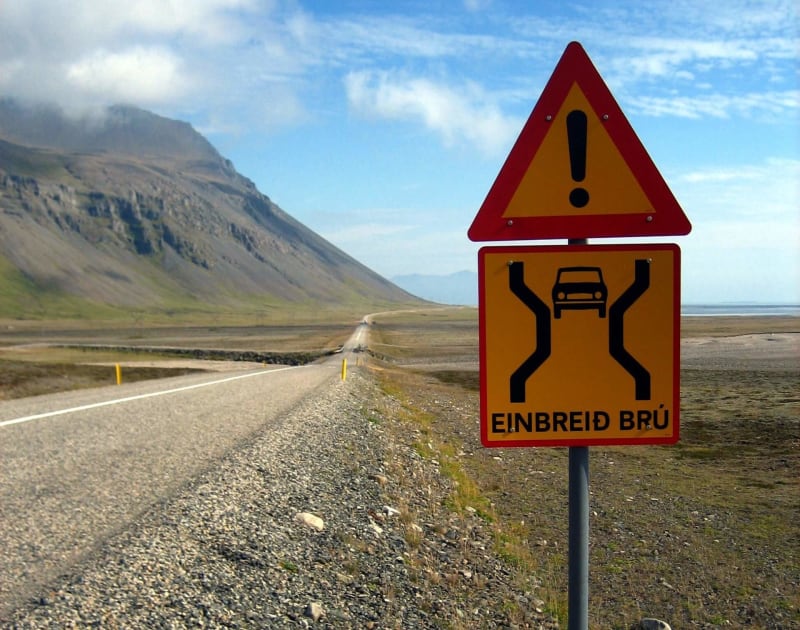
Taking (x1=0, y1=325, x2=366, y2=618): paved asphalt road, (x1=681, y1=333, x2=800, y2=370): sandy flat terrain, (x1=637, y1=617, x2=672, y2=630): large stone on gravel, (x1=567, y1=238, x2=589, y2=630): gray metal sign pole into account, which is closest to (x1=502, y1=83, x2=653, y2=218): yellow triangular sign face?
(x1=567, y1=238, x2=589, y2=630): gray metal sign pole

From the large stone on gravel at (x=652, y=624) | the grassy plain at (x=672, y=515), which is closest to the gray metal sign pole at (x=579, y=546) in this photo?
the grassy plain at (x=672, y=515)

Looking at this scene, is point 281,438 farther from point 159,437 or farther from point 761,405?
point 761,405

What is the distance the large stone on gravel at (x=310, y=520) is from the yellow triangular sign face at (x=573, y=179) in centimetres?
555

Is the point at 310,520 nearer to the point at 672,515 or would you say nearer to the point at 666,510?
the point at 672,515

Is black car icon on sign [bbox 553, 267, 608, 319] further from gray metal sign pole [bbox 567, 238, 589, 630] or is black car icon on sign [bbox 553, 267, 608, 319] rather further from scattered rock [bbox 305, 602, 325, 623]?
scattered rock [bbox 305, 602, 325, 623]

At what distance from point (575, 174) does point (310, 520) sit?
228 inches

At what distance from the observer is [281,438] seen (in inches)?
503

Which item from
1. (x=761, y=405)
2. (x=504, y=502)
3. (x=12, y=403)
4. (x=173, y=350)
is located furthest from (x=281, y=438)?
(x=173, y=350)

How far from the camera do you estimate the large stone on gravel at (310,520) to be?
7.74 m

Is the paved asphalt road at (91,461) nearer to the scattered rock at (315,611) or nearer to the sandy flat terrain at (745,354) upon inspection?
the scattered rock at (315,611)

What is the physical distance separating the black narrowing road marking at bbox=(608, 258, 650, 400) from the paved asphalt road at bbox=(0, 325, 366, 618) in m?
4.47

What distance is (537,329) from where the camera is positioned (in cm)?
293

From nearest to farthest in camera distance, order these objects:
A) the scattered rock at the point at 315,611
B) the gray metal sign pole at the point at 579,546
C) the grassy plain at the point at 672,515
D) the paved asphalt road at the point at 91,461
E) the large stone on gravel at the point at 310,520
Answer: the gray metal sign pole at the point at 579,546 → the scattered rock at the point at 315,611 → the paved asphalt road at the point at 91,461 → the large stone on gravel at the point at 310,520 → the grassy plain at the point at 672,515

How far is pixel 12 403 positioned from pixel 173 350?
176ft
